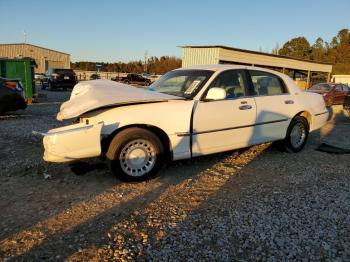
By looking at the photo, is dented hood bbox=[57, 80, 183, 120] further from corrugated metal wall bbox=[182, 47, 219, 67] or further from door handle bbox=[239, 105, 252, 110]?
corrugated metal wall bbox=[182, 47, 219, 67]

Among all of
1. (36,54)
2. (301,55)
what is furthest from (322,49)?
(36,54)

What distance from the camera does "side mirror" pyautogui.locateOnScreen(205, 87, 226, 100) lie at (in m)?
5.04

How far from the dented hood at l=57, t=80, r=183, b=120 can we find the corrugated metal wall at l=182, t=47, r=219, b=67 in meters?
18.9

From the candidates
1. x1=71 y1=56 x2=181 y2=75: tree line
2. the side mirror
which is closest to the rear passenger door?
the side mirror

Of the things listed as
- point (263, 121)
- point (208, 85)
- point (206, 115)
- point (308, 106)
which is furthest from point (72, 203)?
point (308, 106)

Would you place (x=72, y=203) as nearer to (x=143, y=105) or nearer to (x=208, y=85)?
(x=143, y=105)

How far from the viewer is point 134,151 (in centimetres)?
461

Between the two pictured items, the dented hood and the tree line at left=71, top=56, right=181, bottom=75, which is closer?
the dented hood

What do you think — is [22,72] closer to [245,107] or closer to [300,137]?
[245,107]

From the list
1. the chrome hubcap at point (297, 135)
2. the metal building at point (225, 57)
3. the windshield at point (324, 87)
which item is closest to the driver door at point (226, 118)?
the chrome hubcap at point (297, 135)

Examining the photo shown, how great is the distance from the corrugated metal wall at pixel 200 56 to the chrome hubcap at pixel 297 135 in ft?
55.7

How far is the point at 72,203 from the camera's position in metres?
4.00

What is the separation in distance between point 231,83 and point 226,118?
A: 72 cm

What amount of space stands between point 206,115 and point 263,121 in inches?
→ 52.7
